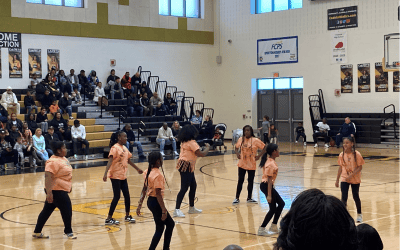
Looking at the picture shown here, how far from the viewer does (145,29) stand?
30359 mm

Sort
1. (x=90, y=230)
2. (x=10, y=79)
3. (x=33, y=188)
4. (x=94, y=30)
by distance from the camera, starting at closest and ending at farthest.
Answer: (x=90, y=230), (x=33, y=188), (x=10, y=79), (x=94, y=30)

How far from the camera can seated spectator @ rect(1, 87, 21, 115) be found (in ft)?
73.4

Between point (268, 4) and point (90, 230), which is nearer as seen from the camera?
point (90, 230)

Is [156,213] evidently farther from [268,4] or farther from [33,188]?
[268,4]

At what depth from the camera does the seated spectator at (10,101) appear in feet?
73.4

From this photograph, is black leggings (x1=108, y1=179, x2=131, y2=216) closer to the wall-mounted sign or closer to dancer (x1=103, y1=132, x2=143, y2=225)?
dancer (x1=103, y1=132, x2=143, y2=225)

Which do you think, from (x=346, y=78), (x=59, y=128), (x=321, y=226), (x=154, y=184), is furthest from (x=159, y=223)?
(x=346, y=78)

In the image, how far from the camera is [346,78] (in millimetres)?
28188

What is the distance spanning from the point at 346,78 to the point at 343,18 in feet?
9.76

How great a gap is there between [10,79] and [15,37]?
6.39 ft

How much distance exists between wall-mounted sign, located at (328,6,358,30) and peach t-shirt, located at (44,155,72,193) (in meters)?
22.0

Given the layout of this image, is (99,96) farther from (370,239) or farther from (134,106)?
(370,239)

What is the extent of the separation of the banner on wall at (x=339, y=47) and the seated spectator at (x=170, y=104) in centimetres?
833

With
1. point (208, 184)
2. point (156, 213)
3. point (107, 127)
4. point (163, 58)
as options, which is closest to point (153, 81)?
point (163, 58)
